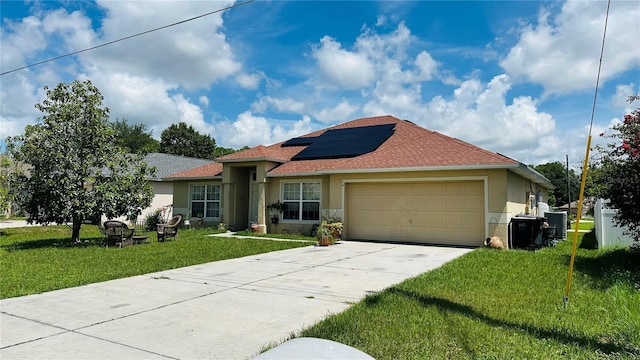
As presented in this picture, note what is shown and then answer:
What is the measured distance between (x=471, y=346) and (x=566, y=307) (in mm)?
2450

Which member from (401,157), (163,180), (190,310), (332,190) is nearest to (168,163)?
(163,180)

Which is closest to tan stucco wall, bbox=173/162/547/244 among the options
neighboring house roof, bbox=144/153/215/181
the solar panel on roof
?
the solar panel on roof

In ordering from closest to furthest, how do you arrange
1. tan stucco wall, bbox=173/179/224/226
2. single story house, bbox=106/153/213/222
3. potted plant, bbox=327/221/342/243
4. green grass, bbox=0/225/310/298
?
1. green grass, bbox=0/225/310/298
2. potted plant, bbox=327/221/342/243
3. tan stucco wall, bbox=173/179/224/226
4. single story house, bbox=106/153/213/222

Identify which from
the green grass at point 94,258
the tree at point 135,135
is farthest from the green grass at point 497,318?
the tree at point 135,135

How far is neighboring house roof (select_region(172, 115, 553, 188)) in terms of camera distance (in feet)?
45.7

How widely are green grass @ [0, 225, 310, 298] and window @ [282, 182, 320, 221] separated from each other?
3.07 meters

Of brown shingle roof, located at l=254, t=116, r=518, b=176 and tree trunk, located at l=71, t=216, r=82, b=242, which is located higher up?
brown shingle roof, located at l=254, t=116, r=518, b=176

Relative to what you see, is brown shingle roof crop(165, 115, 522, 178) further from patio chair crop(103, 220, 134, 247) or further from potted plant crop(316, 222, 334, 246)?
patio chair crop(103, 220, 134, 247)

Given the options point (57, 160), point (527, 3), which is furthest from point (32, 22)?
point (527, 3)

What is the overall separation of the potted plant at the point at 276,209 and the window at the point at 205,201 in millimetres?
3919

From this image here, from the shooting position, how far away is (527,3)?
9.27 metres

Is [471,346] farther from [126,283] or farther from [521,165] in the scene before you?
[521,165]

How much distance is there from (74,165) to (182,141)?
4760cm

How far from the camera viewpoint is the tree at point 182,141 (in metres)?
58.6
